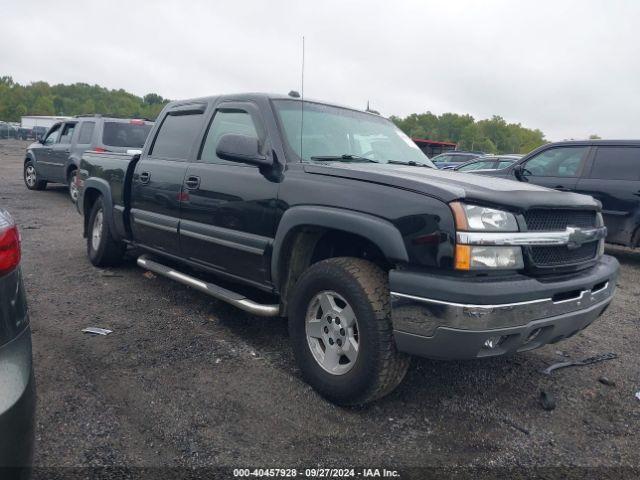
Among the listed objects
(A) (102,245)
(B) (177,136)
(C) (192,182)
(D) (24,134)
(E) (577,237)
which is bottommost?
(A) (102,245)

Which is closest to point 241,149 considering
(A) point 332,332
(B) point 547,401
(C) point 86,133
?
(A) point 332,332

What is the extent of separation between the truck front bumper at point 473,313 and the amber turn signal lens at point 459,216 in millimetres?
251

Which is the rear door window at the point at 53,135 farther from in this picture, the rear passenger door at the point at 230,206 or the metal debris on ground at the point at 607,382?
the metal debris on ground at the point at 607,382

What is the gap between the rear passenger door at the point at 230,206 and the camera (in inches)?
135

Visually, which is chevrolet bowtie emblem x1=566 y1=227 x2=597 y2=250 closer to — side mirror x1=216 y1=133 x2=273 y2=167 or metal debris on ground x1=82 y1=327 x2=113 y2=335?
side mirror x1=216 y1=133 x2=273 y2=167

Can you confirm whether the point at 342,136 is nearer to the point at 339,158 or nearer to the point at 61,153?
the point at 339,158

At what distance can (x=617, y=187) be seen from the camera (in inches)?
275

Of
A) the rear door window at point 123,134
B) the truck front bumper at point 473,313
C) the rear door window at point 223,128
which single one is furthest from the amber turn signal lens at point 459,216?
the rear door window at point 123,134

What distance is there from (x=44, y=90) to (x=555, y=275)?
14273cm

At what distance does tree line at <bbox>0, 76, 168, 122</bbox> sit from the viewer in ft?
323

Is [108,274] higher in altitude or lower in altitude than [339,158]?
lower

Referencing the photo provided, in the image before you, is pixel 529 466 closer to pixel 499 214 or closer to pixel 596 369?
pixel 499 214

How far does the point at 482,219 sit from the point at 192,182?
7.73 ft

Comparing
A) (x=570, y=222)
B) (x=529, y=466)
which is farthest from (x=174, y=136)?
(x=529, y=466)
